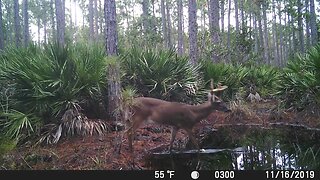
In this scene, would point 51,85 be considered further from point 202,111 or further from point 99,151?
point 202,111

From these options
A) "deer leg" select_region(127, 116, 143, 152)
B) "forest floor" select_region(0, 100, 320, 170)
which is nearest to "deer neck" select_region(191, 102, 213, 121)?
"deer leg" select_region(127, 116, 143, 152)

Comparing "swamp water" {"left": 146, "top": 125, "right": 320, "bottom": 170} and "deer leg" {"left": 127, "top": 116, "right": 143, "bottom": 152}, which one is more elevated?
"deer leg" {"left": 127, "top": 116, "right": 143, "bottom": 152}

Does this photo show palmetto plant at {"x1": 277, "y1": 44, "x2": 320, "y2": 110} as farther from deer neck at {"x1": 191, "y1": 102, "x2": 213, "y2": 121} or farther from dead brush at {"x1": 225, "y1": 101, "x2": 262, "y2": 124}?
deer neck at {"x1": 191, "y1": 102, "x2": 213, "y2": 121}

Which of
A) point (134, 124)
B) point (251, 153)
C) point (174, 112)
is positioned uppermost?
point (174, 112)

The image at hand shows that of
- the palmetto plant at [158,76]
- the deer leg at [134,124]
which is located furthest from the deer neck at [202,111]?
the palmetto plant at [158,76]

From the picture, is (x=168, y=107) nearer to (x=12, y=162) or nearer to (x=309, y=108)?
(x=12, y=162)

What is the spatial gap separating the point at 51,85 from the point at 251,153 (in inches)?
131

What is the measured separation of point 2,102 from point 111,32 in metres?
2.31

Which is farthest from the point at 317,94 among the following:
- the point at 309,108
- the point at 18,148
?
the point at 18,148

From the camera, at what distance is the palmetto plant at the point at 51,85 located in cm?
569

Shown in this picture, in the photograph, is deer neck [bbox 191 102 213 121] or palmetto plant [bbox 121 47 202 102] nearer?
deer neck [bbox 191 102 213 121]

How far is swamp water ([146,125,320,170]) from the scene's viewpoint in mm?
4059

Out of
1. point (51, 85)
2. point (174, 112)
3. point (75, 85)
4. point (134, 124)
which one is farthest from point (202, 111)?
point (51, 85)

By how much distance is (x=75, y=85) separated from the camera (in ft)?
19.4
